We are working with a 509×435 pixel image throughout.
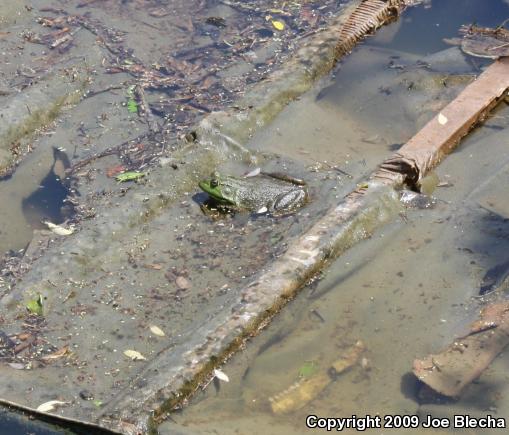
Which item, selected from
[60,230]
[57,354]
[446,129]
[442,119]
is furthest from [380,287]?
[60,230]

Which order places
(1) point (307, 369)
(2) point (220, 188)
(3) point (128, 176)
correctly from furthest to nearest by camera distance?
(3) point (128, 176), (2) point (220, 188), (1) point (307, 369)

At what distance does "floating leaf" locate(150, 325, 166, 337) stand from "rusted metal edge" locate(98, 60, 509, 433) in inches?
10.2

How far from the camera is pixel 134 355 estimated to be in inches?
186

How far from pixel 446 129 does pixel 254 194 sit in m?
1.59

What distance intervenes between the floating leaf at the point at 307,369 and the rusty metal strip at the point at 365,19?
3831 mm

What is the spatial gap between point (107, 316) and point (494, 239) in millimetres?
2532

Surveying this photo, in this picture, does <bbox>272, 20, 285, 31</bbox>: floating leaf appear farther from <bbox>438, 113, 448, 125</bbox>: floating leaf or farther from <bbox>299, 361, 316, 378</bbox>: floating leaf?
<bbox>299, 361, 316, 378</bbox>: floating leaf

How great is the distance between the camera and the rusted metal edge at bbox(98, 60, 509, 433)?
436 centimetres

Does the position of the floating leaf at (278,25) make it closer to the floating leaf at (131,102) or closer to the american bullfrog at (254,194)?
the floating leaf at (131,102)

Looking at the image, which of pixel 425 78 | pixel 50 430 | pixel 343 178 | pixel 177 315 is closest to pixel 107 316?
pixel 177 315

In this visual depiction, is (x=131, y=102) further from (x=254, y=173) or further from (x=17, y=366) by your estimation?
(x=17, y=366)

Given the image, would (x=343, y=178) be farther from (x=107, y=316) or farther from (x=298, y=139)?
(x=107, y=316)

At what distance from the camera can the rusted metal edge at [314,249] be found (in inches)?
172

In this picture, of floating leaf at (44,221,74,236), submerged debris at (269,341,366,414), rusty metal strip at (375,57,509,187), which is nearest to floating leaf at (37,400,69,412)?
submerged debris at (269,341,366,414)
